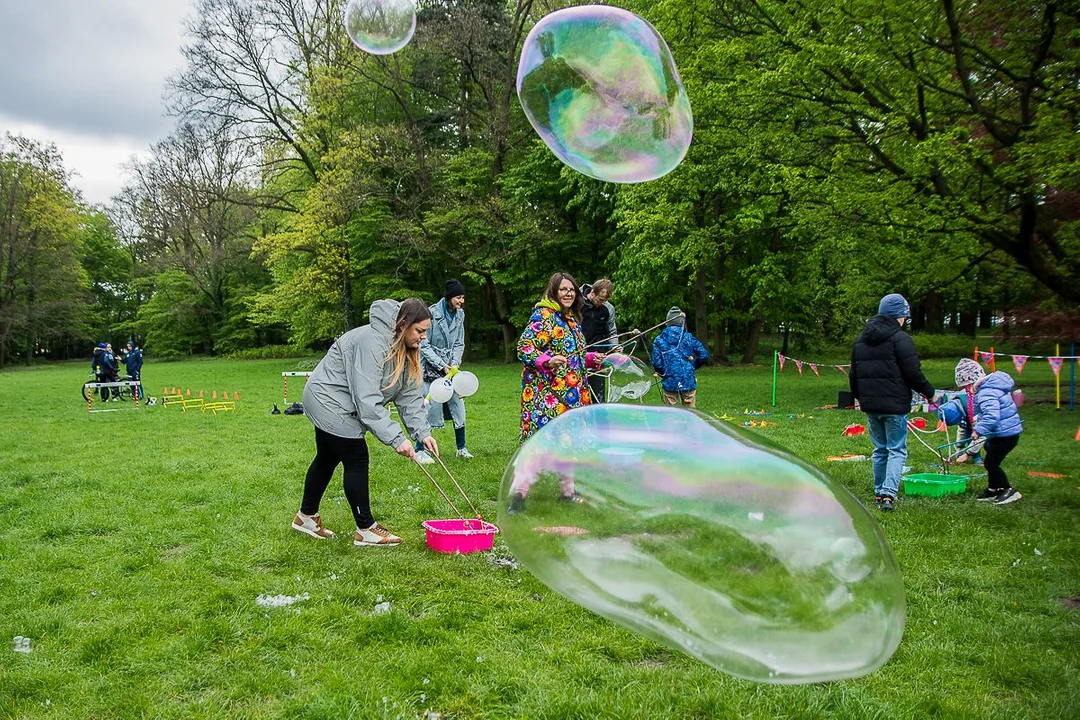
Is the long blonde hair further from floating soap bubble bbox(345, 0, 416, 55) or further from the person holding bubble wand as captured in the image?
floating soap bubble bbox(345, 0, 416, 55)

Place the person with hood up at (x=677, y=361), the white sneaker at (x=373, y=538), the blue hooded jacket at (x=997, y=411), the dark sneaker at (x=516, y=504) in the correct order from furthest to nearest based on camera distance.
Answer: the person with hood up at (x=677, y=361), the blue hooded jacket at (x=997, y=411), the white sneaker at (x=373, y=538), the dark sneaker at (x=516, y=504)

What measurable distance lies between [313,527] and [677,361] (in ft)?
16.3

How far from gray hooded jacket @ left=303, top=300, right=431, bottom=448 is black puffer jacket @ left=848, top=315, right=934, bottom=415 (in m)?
3.71

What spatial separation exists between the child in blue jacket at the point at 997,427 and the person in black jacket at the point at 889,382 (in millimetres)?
751

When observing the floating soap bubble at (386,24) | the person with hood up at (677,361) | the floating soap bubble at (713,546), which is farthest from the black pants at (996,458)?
the floating soap bubble at (386,24)

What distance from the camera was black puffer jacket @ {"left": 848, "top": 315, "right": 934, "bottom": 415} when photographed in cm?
593

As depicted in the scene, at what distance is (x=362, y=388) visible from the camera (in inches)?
182

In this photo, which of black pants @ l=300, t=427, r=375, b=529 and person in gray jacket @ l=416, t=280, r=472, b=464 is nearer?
black pants @ l=300, t=427, r=375, b=529

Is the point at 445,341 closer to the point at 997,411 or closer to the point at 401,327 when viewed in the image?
the point at 401,327

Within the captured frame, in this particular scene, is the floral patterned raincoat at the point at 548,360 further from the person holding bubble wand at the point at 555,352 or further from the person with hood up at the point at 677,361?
the person with hood up at the point at 677,361

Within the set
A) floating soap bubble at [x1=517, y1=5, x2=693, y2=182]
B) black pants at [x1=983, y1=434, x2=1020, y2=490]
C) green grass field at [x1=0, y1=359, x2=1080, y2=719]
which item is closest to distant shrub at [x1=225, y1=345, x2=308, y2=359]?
green grass field at [x1=0, y1=359, x2=1080, y2=719]

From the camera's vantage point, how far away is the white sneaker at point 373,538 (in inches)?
199

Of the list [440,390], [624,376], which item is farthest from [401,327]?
[624,376]

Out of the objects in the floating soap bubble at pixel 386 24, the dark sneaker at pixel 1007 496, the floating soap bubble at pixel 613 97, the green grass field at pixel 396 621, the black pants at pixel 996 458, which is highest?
the floating soap bubble at pixel 386 24
